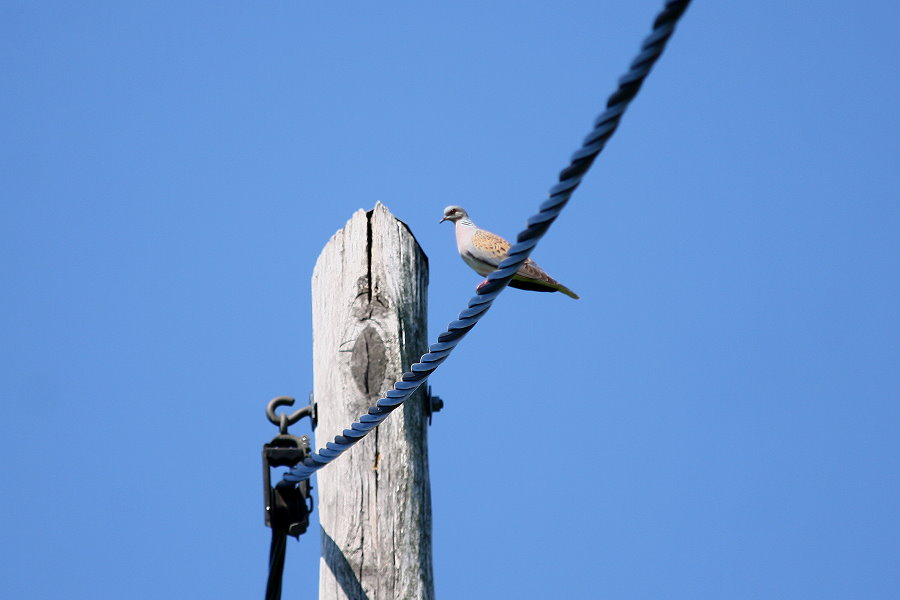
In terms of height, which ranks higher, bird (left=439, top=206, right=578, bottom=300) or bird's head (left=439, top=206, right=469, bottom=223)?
bird's head (left=439, top=206, right=469, bottom=223)

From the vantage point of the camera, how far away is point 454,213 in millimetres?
7656

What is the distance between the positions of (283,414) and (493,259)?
9.31ft

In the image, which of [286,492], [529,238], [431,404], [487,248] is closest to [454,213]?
[487,248]

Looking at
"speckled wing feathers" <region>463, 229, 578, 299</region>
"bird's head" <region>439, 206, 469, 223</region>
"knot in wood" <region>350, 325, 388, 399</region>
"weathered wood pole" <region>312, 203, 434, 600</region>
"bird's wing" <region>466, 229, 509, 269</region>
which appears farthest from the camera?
"bird's head" <region>439, 206, 469, 223</region>

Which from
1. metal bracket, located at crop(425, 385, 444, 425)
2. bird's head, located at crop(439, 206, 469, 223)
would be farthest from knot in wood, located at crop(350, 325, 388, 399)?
bird's head, located at crop(439, 206, 469, 223)

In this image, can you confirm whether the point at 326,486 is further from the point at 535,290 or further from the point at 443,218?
the point at 443,218

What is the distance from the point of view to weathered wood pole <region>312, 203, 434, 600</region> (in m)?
3.83

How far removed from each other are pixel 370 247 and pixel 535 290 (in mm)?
2650

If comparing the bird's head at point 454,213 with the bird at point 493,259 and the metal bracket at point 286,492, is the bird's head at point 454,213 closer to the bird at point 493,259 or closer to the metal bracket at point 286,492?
the bird at point 493,259

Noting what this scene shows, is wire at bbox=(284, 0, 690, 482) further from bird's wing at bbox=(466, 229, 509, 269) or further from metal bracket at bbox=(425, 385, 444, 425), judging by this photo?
bird's wing at bbox=(466, 229, 509, 269)

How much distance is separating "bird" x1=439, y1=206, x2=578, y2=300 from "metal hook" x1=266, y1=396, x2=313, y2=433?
8.34ft

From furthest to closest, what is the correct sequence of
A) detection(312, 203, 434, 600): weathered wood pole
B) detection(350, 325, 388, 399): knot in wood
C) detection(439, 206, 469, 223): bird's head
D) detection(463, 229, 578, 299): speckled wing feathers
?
detection(439, 206, 469, 223): bird's head
detection(463, 229, 578, 299): speckled wing feathers
detection(350, 325, 388, 399): knot in wood
detection(312, 203, 434, 600): weathered wood pole

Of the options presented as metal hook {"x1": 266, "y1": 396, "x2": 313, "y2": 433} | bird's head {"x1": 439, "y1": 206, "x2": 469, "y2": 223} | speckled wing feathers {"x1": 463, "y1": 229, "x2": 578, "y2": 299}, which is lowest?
metal hook {"x1": 266, "y1": 396, "x2": 313, "y2": 433}

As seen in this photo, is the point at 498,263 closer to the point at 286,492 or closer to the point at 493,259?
the point at 493,259
